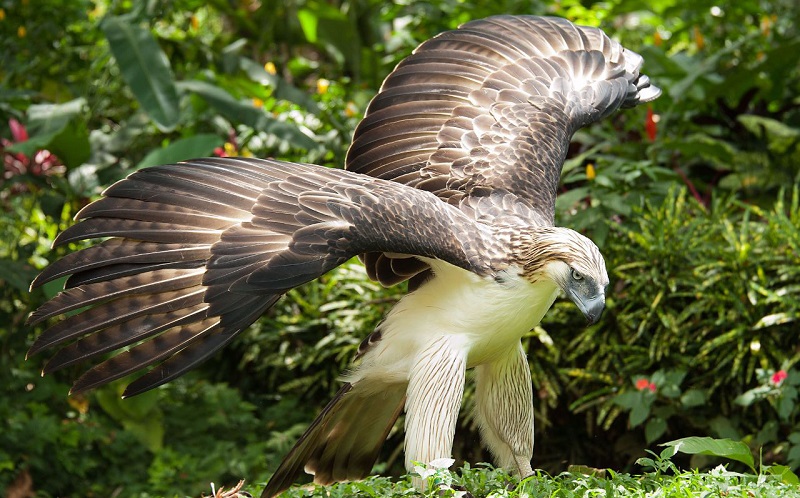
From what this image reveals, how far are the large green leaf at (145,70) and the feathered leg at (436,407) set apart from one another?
2.83 metres

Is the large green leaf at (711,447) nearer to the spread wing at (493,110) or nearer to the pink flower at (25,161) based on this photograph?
the spread wing at (493,110)

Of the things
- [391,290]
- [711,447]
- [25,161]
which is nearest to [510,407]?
[711,447]

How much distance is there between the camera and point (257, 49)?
9836 millimetres

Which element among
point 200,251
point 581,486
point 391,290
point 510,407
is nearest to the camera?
point 200,251

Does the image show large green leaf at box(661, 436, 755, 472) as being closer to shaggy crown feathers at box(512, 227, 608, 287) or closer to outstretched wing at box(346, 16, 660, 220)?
shaggy crown feathers at box(512, 227, 608, 287)

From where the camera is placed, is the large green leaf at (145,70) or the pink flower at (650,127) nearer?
the large green leaf at (145,70)

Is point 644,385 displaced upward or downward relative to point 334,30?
downward

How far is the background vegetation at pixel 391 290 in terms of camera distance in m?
5.69

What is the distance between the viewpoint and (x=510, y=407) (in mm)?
4445

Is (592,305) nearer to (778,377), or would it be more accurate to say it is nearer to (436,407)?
(436,407)

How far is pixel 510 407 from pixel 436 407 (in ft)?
1.76

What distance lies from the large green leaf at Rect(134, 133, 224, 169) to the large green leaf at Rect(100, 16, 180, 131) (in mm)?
139

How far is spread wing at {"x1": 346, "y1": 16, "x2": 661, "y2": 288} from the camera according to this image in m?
4.61

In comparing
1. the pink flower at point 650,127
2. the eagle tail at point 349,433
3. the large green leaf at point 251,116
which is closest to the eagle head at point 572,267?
the eagle tail at point 349,433
